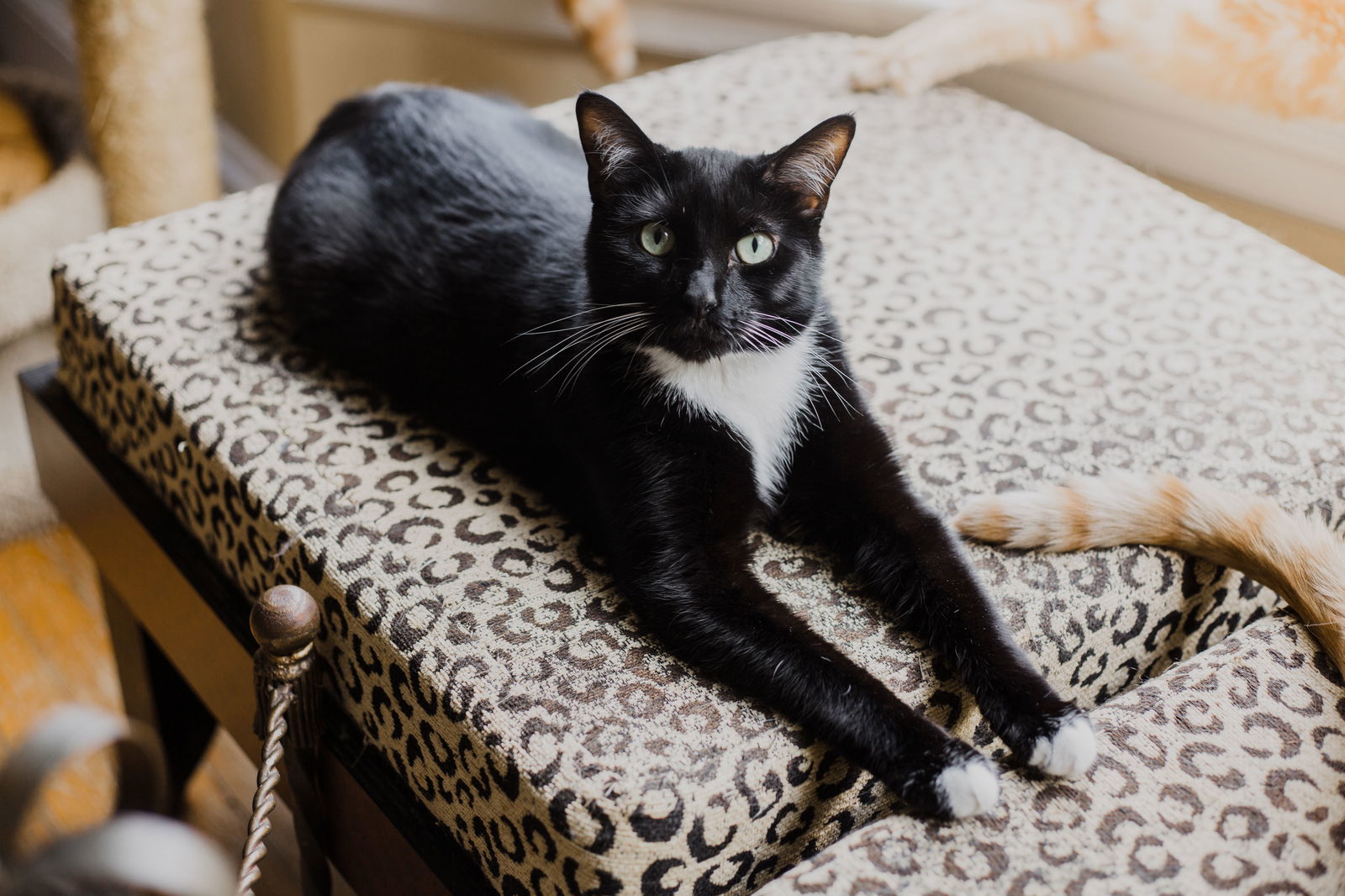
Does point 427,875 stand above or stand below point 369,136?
below

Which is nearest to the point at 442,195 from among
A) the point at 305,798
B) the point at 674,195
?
the point at 674,195

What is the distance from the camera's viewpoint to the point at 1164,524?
2.79ft

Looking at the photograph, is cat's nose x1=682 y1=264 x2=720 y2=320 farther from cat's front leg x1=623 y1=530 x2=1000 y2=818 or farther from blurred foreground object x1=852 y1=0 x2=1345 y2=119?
blurred foreground object x1=852 y1=0 x2=1345 y2=119

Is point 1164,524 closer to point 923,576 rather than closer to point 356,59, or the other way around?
point 923,576

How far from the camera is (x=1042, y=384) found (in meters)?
1.01

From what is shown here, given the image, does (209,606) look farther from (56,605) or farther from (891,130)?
(891,130)

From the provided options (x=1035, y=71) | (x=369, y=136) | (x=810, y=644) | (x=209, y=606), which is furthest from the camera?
(x=1035, y=71)

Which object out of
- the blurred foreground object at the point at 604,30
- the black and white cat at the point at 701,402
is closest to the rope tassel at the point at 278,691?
the black and white cat at the point at 701,402

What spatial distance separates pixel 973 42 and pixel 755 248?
721mm

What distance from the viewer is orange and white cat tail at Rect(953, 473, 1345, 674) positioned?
0.83 metres

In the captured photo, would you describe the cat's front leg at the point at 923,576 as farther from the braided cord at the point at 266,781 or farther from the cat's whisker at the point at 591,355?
the braided cord at the point at 266,781

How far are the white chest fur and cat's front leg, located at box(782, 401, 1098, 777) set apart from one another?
0.03m

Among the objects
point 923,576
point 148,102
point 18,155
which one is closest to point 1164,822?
point 923,576

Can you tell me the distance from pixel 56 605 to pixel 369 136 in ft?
2.97
